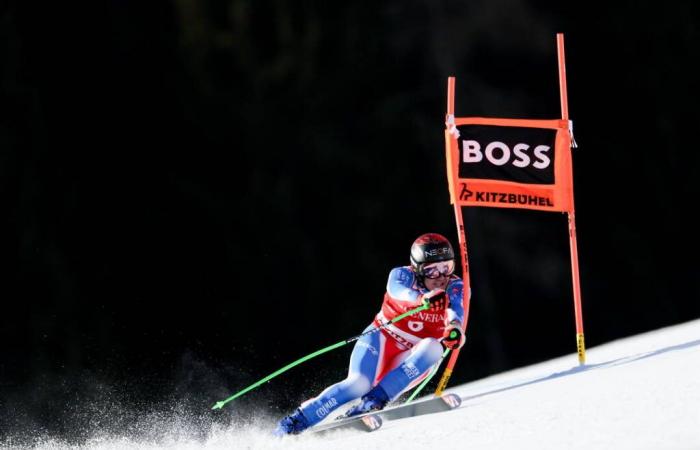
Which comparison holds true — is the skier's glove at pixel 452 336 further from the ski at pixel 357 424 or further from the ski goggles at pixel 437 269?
the ski at pixel 357 424

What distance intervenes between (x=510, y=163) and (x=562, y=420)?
172cm

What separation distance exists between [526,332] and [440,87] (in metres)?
2.79

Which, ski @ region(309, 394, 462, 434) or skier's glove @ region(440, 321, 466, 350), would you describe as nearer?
ski @ region(309, 394, 462, 434)

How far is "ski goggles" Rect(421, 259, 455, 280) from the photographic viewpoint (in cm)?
516

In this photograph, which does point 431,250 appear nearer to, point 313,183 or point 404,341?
point 404,341

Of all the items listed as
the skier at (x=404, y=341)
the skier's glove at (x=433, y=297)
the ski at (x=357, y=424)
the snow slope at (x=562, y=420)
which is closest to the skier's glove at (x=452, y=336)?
the skier at (x=404, y=341)

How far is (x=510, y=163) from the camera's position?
17.9 feet

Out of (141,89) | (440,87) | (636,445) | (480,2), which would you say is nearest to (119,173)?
(141,89)

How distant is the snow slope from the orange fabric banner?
0.87 metres

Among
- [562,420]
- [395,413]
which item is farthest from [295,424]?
[562,420]

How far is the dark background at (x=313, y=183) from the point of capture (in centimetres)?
1126

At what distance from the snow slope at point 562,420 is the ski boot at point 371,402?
0.20m

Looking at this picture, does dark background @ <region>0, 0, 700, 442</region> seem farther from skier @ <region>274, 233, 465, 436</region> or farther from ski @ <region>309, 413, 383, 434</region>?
ski @ <region>309, 413, 383, 434</region>

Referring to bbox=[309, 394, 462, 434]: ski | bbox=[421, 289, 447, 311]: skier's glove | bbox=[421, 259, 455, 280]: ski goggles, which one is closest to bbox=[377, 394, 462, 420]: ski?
bbox=[309, 394, 462, 434]: ski
